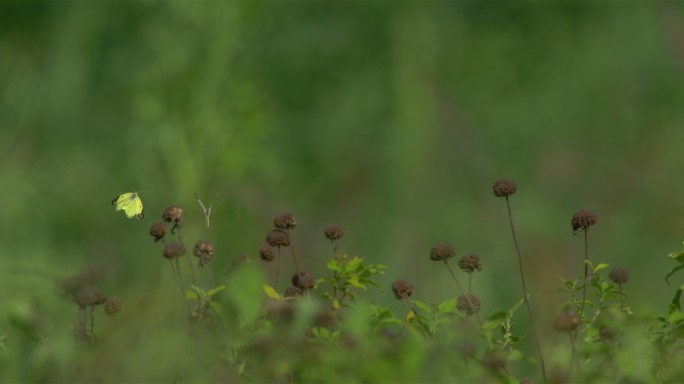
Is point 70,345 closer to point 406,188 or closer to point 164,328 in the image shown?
point 164,328

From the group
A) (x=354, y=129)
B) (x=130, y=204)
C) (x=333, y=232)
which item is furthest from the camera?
(x=354, y=129)

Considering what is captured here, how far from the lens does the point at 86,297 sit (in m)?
2.28

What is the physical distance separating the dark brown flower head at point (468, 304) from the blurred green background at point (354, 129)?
11.0ft

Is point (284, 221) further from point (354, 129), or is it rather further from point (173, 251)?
point (354, 129)

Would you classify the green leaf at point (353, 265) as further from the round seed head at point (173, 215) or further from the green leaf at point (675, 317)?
the green leaf at point (675, 317)

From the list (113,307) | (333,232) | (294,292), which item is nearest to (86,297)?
(113,307)

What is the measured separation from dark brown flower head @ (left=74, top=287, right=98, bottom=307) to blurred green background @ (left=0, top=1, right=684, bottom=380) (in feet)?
11.3

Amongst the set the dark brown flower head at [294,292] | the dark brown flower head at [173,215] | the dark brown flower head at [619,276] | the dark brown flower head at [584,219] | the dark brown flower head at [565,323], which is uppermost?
the dark brown flower head at [173,215]

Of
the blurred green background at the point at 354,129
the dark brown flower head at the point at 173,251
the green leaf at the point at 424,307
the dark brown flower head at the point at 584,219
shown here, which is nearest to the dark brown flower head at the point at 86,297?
the dark brown flower head at the point at 173,251

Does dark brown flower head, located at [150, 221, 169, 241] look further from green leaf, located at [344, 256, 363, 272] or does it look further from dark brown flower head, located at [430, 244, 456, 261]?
dark brown flower head, located at [430, 244, 456, 261]

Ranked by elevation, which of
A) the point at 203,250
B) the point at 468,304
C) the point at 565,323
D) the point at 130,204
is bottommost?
the point at 565,323

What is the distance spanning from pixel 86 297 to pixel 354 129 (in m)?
4.45

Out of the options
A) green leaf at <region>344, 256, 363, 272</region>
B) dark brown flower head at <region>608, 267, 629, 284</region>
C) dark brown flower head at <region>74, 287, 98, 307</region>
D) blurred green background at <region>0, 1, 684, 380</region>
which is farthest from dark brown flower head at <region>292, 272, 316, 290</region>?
blurred green background at <region>0, 1, 684, 380</region>

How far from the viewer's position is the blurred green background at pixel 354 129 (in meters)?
6.12
